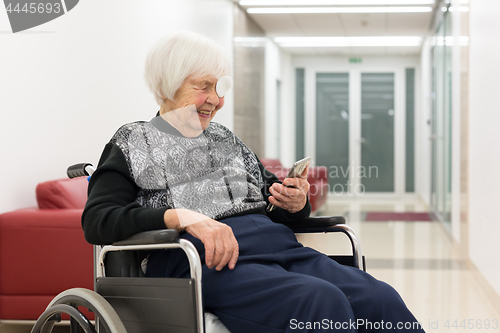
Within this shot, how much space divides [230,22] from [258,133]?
1.79 metres

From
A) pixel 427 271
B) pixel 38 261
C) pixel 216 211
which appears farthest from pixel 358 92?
pixel 216 211

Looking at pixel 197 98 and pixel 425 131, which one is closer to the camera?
pixel 197 98

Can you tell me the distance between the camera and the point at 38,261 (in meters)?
2.04

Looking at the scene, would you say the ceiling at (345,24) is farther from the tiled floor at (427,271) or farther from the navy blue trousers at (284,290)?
the navy blue trousers at (284,290)

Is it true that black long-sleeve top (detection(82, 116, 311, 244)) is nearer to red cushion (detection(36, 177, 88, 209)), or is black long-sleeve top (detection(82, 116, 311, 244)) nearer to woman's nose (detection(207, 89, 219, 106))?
woman's nose (detection(207, 89, 219, 106))

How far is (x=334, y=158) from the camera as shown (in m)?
9.72

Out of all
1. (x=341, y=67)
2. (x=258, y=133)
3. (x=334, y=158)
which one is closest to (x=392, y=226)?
(x=258, y=133)

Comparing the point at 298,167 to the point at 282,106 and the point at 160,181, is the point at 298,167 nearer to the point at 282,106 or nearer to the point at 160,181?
the point at 160,181

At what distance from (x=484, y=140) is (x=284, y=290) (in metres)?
2.51

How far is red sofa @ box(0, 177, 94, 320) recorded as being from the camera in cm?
204

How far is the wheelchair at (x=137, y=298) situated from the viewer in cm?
107

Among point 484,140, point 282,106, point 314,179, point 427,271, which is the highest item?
point 282,106

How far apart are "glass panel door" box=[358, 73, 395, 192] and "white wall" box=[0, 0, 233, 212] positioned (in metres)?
6.53

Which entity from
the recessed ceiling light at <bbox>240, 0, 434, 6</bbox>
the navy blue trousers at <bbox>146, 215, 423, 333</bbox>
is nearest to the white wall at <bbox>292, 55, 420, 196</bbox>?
the recessed ceiling light at <bbox>240, 0, 434, 6</bbox>
